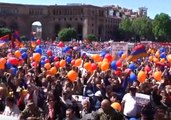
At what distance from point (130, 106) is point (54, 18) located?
10721cm

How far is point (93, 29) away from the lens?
11388 centimetres

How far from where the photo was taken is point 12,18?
114625mm

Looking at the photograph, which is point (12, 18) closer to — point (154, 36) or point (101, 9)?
Answer: point (101, 9)

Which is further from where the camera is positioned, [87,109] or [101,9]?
[101,9]

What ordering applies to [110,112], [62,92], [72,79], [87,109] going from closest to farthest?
1. [110,112]
2. [87,109]
3. [62,92]
4. [72,79]

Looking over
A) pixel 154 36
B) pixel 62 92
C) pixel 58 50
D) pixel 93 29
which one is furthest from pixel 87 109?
pixel 154 36

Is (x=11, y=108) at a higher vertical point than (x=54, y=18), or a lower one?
lower

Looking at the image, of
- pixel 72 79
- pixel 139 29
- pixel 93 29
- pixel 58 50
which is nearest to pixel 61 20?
pixel 93 29

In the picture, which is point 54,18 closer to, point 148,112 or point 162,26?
point 162,26

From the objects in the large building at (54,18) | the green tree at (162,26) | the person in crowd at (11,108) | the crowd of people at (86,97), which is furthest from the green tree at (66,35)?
the person in crowd at (11,108)

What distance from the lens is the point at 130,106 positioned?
10.2m

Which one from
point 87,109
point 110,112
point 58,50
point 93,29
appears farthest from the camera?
point 93,29

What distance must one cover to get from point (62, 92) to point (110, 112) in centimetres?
298

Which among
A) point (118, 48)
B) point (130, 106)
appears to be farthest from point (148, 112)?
point (118, 48)
